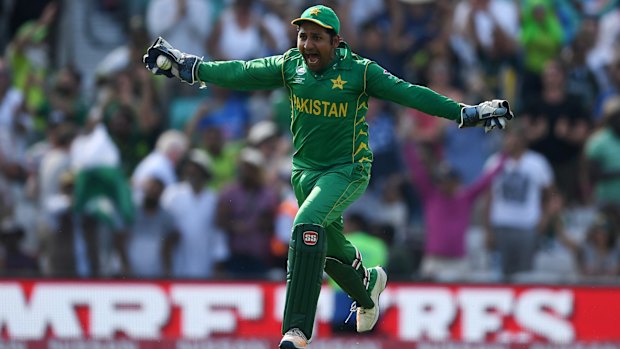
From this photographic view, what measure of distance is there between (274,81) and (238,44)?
21.0 ft

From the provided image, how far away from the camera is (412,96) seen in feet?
26.8

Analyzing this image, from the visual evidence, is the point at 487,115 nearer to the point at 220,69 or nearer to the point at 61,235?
the point at 220,69

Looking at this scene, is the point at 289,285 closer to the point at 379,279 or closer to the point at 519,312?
the point at 379,279

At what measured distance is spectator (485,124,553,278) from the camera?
1391 cm

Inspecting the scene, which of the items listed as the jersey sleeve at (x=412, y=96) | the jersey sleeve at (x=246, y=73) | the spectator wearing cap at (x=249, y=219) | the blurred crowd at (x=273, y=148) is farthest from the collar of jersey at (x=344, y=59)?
the spectator wearing cap at (x=249, y=219)

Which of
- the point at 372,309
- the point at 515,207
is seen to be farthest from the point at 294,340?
the point at 515,207

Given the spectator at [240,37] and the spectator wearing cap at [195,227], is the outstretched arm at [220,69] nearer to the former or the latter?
the spectator wearing cap at [195,227]

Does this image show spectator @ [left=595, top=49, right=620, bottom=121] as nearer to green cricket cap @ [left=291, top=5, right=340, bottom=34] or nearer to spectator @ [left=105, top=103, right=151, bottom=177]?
spectator @ [left=105, top=103, right=151, bottom=177]

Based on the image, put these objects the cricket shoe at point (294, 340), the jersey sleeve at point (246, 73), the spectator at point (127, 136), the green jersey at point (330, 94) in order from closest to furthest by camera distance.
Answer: the cricket shoe at point (294, 340)
the green jersey at point (330, 94)
the jersey sleeve at point (246, 73)
the spectator at point (127, 136)

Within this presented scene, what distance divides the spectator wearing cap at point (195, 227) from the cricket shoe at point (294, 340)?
551cm

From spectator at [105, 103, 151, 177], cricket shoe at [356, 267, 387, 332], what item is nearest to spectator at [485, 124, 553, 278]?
spectator at [105, 103, 151, 177]

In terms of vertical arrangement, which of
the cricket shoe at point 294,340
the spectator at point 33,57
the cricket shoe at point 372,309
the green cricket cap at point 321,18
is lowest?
the cricket shoe at point 294,340

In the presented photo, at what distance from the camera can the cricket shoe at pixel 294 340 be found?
314 inches

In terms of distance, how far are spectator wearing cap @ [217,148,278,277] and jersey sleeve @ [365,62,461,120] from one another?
207 inches
